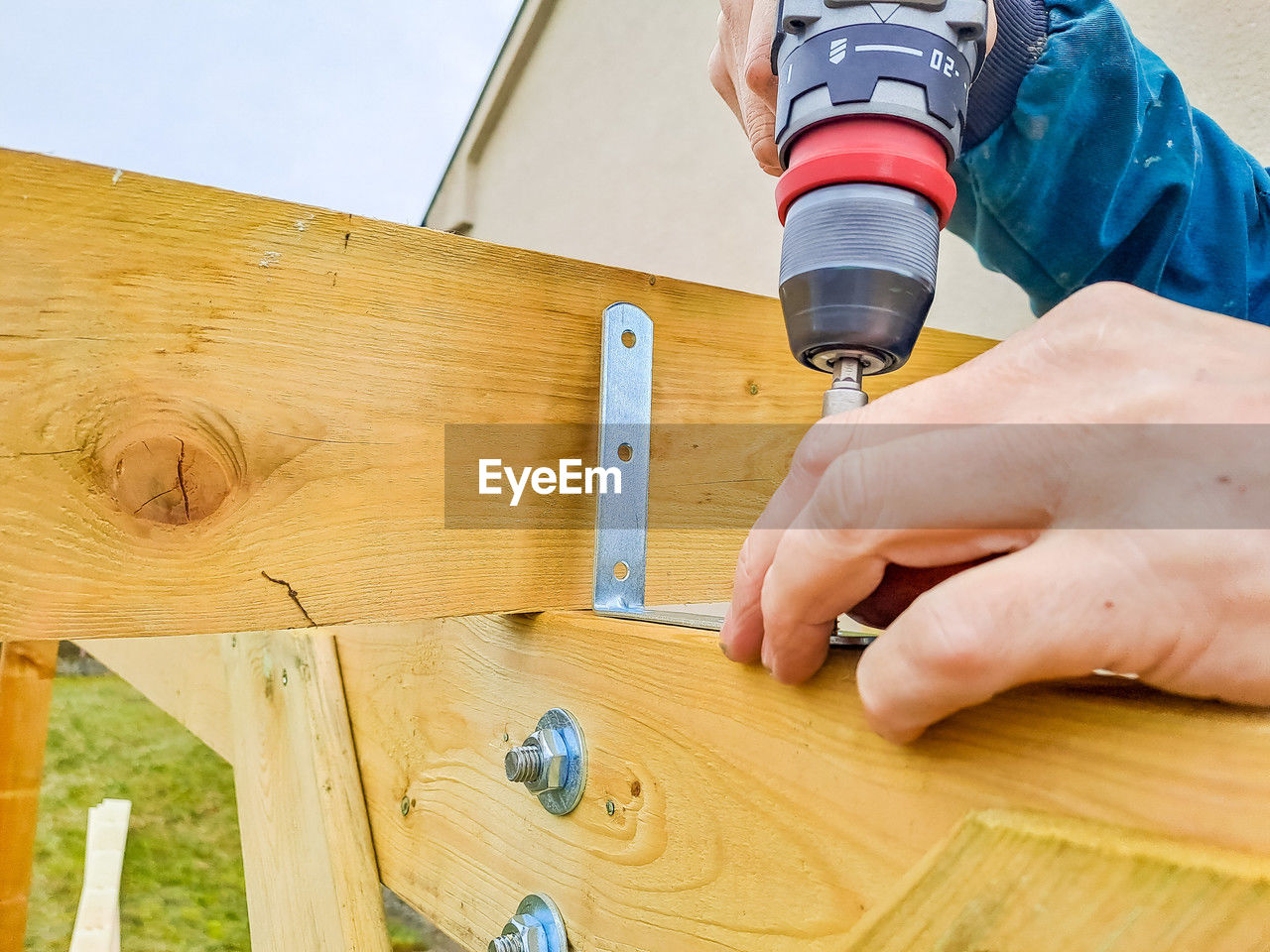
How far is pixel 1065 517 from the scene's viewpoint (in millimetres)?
278

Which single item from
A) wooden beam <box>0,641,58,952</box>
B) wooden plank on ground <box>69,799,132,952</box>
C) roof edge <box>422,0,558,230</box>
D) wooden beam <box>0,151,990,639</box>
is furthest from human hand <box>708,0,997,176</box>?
roof edge <box>422,0,558,230</box>

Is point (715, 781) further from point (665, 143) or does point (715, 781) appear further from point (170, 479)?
point (665, 143)

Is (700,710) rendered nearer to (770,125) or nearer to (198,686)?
(770,125)

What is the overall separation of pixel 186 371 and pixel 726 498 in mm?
435

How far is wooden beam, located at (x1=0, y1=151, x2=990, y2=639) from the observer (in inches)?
17.9

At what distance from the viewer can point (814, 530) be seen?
12.5 inches

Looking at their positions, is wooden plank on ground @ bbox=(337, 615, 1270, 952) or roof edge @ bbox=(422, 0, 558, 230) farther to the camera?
roof edge @ bbox=(422, 0, 558, 230)

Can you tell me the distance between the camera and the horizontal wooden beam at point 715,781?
9.7 inches

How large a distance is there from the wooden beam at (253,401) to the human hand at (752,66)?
0.50ft

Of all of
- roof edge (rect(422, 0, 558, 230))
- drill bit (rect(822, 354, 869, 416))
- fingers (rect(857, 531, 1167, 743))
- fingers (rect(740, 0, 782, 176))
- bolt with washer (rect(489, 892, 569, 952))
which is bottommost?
bolt with washer (rect(489, 892, 569, 952))

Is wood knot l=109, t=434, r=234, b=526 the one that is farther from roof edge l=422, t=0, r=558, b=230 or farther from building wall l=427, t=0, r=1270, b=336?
roof edge l=422, t=0, r=558, b=230

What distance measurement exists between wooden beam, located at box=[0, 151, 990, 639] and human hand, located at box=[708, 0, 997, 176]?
151 millimetres

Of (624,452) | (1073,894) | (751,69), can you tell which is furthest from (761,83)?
(1073,894)

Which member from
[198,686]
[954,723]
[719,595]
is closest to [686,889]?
[954,723]
